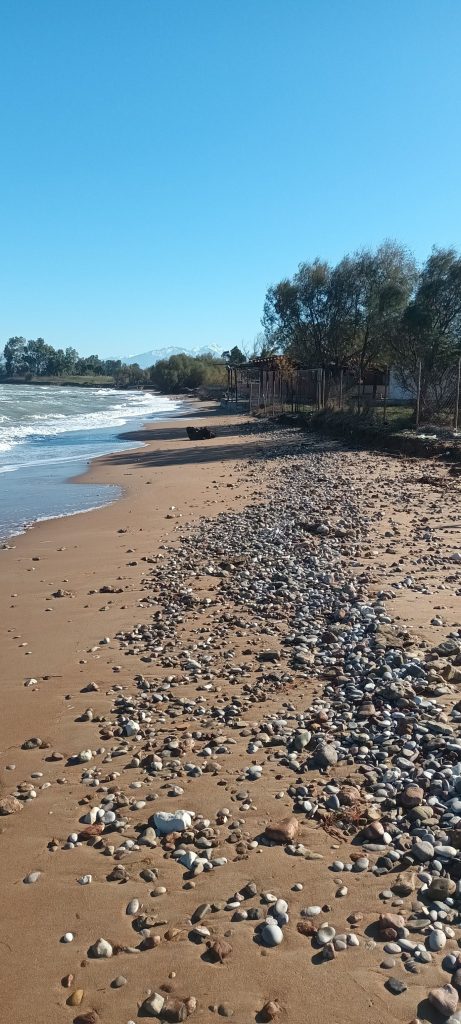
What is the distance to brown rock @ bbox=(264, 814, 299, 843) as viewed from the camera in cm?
375

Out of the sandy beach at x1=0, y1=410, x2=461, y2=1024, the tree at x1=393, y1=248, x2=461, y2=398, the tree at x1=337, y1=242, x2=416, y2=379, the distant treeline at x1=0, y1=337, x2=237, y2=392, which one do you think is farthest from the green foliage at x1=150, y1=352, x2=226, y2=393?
the sandy beach at x1=0, y1=410, x2=461, y2=1024

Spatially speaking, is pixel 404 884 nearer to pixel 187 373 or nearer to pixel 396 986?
pixel 396 986

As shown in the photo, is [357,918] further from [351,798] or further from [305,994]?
[351,798]

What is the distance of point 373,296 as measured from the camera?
3312 centimetres

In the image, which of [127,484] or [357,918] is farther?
[127,484]

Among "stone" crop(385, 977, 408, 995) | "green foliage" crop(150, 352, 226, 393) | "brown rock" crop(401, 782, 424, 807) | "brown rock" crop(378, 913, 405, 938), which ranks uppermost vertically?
"green foliage" crop(150, 352, 226, 393)

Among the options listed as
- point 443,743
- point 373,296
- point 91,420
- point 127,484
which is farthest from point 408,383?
point 91,420

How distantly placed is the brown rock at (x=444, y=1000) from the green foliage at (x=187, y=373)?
94504mm

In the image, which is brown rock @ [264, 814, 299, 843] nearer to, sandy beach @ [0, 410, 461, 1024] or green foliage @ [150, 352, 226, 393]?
sandy beach @ [0, 410, 461, 1024]

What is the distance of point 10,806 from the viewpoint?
422cm

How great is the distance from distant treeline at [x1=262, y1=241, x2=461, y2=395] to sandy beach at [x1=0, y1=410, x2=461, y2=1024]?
1590cm

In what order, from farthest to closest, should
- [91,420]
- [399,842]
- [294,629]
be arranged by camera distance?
1. [91,420]
2. [294,629]
3. [399,842]

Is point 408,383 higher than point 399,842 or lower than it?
higher

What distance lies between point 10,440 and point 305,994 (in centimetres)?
3386
